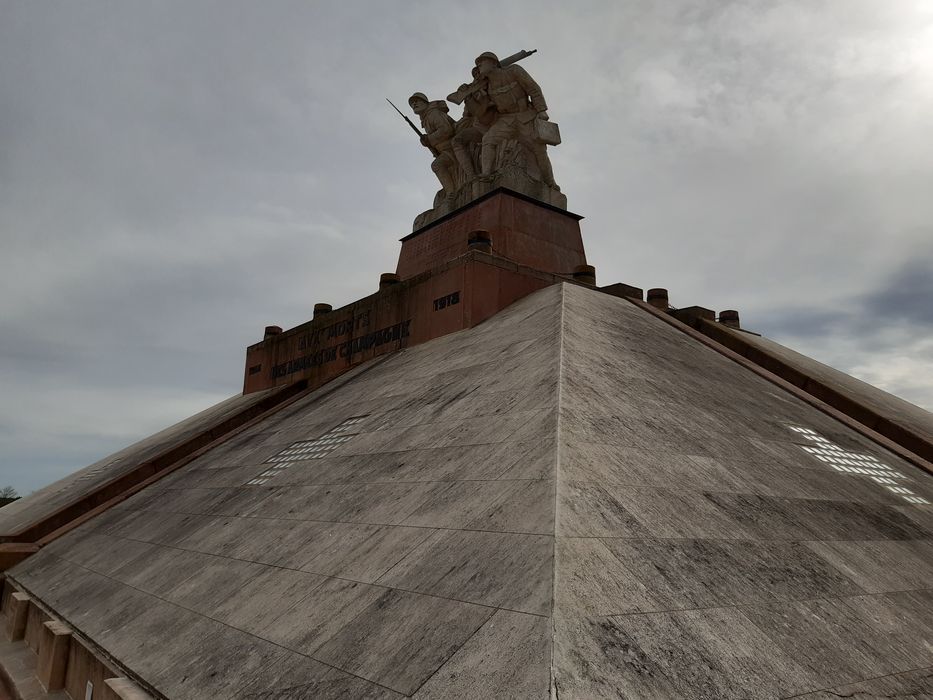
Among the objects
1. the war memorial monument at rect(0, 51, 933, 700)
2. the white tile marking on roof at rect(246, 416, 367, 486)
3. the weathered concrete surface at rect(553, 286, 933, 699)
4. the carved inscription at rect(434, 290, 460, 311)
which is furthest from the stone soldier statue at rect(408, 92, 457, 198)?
the weathered concrete surface at rect(553, 286, 933, 699)

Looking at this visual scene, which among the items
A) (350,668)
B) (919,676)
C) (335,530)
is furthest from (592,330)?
(350,668)

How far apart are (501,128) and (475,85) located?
1.65m

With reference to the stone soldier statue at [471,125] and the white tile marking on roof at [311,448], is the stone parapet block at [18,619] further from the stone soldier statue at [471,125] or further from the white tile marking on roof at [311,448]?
the stone soldier statue at [471,125]

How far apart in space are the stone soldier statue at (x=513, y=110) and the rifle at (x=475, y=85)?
0.17 meters

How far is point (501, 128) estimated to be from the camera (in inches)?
715

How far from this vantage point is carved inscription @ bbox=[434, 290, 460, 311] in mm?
12359

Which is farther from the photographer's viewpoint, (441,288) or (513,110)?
(513,110)

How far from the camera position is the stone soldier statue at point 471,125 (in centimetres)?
1867

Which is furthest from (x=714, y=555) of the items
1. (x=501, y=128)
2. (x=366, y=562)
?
(x=501, y=128)

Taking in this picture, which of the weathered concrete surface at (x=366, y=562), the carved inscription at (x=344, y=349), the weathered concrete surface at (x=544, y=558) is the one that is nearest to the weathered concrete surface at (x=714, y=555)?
the weathered concrete surface at (x=544, y=558)

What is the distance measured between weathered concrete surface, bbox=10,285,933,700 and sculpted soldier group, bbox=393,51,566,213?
35.4 feet

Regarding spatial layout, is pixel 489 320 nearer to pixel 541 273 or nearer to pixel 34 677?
pixel 541 273

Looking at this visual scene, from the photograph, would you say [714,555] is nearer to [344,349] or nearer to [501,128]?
[344,349]

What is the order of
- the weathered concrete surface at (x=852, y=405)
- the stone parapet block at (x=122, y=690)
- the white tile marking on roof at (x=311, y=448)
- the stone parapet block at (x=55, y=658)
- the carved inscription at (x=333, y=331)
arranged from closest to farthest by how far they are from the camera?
the stone parapet block at (x=122, y=690) < the stone parapet block at (x=55, y=658) < the white tile marking on roof at (x=311, y=448) < the weathered concrete surface at (x=852, y=405) < the carved inscription at (x=333, y=331)
